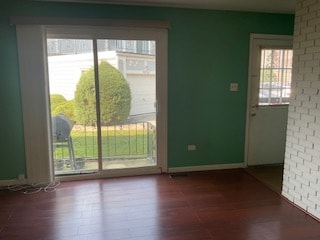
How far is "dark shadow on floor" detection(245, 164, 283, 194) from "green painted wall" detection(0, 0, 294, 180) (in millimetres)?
289

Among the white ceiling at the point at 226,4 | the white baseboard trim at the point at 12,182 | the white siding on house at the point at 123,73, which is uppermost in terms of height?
the white ceiling at the point at 226,4

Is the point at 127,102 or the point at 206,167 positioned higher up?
the point at 127,102

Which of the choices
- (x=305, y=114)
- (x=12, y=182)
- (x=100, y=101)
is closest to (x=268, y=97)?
(x=305, y=114)

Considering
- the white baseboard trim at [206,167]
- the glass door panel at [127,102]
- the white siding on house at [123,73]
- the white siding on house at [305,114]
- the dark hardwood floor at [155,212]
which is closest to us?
the dark hardwood floor at [155,212]

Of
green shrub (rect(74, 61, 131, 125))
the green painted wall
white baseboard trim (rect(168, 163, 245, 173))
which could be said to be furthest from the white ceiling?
white baseboard trim (rect(168, 163, 245, 173))

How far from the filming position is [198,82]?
3838 millimetres

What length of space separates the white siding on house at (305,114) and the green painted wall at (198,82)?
1065mm

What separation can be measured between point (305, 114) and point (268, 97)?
139 centimetres

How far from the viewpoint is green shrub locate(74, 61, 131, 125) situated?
140 inches

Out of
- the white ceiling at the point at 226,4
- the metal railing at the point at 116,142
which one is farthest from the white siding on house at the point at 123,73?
the white ceiling at the point at 226,4

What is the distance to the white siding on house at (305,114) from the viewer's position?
266 centimetres

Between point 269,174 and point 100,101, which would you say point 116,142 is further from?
point 269,174

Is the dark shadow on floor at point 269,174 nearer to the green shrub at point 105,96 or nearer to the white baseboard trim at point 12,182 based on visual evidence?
the green shrub at point 105,96

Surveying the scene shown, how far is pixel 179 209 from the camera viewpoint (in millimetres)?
2850
